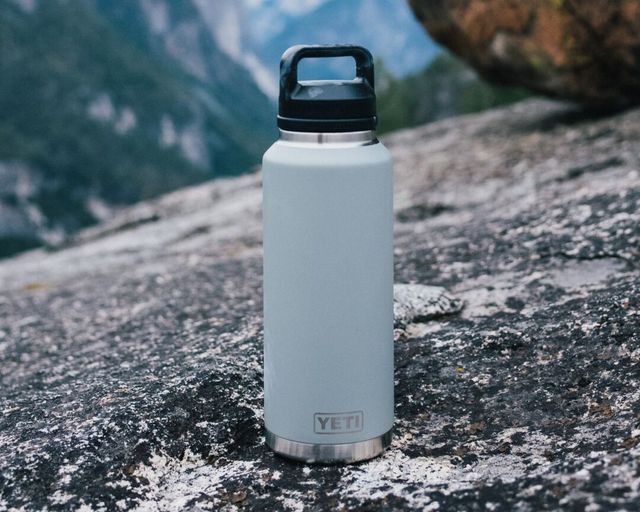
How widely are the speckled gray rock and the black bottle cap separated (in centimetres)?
109

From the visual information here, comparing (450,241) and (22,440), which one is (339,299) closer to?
(22,440)

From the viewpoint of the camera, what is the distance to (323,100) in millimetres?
2471

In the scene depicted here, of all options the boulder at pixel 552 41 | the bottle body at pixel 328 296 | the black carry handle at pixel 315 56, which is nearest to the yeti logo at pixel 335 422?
the bottle body at pixel 328 296

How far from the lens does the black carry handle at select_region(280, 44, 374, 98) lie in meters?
2.54

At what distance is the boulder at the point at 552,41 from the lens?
21.3 feet

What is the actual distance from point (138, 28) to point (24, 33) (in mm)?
31429

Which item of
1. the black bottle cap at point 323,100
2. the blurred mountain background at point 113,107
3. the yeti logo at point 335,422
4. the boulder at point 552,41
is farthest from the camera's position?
the blurred mountain background at point 113,107

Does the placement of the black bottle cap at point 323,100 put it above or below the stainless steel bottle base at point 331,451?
above

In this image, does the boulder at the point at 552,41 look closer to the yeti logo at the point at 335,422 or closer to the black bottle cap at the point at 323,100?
the black bottle cap at the point at 323,100

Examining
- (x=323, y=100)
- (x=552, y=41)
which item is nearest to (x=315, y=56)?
(x=323, y=100)

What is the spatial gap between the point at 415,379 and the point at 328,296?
2.52 ft

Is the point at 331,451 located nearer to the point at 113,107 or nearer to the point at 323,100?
the point at 323,100

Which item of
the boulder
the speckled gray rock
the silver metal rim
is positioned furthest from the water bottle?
the boulder

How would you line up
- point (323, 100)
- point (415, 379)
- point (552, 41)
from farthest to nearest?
point (552, 41)
point (415, 379)
point (323, 100)
